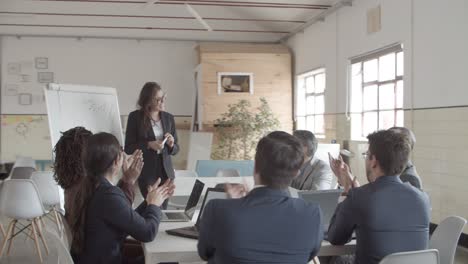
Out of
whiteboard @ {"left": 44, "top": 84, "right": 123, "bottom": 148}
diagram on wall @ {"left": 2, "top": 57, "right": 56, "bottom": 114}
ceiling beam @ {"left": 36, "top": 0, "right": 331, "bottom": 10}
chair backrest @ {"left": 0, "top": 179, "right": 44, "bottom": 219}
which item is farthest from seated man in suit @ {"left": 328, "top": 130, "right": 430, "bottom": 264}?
diagram on wall @ {"left": 2, "top": 57, "right": 56, "bottom": 114}

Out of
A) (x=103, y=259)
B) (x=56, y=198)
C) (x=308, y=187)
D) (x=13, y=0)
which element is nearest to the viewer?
(x=103, y=259)

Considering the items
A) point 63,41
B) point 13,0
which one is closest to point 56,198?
point 13,0

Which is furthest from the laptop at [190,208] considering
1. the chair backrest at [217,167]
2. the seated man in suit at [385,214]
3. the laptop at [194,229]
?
the chair backrest at [217,167]

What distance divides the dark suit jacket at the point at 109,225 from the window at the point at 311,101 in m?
6.65

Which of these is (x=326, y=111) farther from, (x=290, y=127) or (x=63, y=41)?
(x=63, y=41)

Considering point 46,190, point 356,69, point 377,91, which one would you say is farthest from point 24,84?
point 377,91

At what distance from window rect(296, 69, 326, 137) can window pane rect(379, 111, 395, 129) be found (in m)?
1.83

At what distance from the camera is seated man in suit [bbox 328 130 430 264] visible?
2285mm

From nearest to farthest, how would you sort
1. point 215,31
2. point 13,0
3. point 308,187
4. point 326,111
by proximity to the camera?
1. point 308,187
2. point 326,111
3. point 13,0
4. point 215,31

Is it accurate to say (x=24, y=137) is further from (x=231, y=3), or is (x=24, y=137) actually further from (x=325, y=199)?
(x=325, y=199)

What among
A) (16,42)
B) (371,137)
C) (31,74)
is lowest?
(371,137)

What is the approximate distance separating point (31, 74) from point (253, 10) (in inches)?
186

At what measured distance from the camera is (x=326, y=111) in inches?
337

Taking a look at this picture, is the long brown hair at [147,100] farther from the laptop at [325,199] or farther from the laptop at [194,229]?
the laptop at [325,199]
